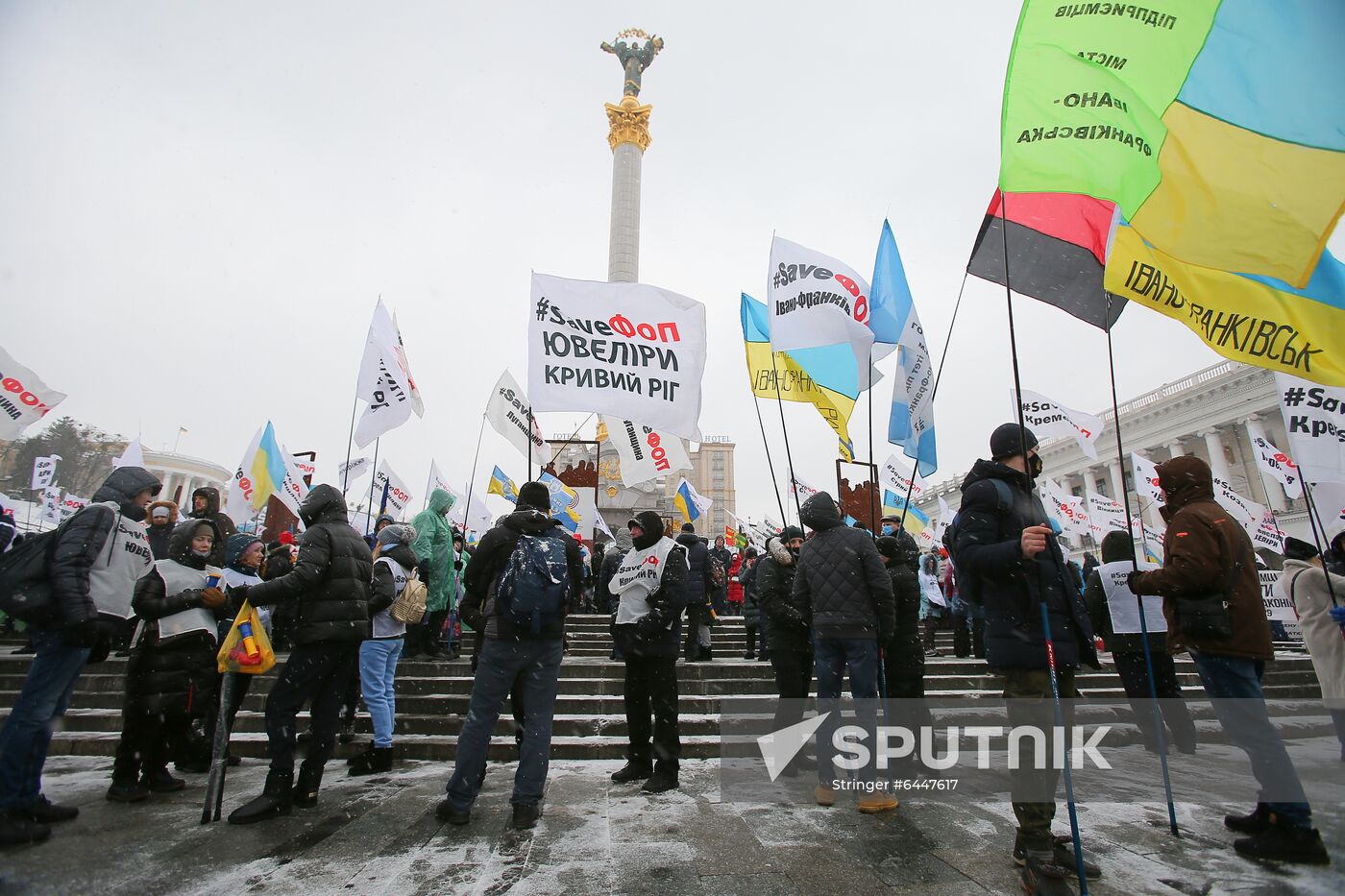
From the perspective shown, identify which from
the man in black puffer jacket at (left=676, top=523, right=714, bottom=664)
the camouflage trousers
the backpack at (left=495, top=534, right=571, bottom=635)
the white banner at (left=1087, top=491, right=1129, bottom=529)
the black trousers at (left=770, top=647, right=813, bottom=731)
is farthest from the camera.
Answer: the white banner at (left=1087, top=491, right=1129, bottom=529)

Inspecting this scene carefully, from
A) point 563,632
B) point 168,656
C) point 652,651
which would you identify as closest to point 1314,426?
point 652,651

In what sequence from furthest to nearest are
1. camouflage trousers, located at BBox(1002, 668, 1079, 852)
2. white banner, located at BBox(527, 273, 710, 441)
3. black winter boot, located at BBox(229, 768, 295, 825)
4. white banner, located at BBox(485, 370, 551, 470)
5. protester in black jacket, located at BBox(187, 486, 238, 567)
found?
white banner, located at BBox(485, 370, 551, 470), white banner, located at BBox(527, 273, 710, 441), protester in black jacket, located at BBox(187, 486, 238, 567), black winter boot, located at BBox(229, 768, 295, 825), camouflage trousers, located at BBox(1002, 668, 1079, 852)

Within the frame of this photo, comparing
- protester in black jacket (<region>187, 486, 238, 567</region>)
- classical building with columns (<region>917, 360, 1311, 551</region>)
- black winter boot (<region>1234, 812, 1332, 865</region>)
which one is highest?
classical building with columns (<region>917, 360, 1311, 551</region>)

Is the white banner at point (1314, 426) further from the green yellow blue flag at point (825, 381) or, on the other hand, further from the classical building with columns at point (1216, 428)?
the classical building with columns at point (1216, 428)

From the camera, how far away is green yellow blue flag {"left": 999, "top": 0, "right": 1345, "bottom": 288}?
2920mm

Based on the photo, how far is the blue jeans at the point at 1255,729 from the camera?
119 inches

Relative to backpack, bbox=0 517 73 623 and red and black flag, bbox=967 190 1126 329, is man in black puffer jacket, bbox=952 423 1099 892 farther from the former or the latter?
backpack, bbox=0 517 73 623

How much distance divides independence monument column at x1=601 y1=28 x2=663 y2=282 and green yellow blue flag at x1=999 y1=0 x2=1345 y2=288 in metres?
31.6

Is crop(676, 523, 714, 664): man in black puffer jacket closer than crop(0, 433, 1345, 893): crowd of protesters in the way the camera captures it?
No

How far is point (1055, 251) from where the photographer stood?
4410 mm

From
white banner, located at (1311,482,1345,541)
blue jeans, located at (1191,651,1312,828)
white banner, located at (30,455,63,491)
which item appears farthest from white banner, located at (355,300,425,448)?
white banner, located at (30,455,63,491)

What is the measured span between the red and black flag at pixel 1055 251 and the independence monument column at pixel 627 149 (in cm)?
3061

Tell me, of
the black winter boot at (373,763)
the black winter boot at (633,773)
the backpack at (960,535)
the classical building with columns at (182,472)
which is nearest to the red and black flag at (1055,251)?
the backpack at (960,535)

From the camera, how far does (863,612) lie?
409 centimetres
